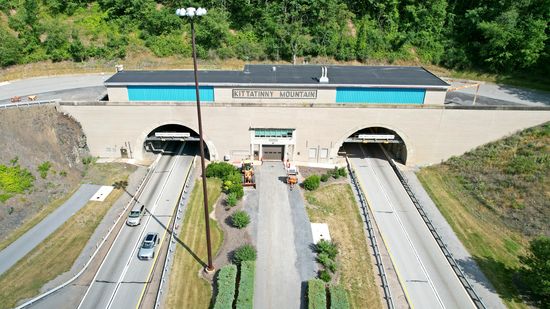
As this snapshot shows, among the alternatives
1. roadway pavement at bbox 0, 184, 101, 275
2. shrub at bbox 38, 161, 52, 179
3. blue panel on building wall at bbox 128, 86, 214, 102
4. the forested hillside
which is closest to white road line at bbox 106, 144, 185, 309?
roadway pavement at bbox 0, 184, 101, 275

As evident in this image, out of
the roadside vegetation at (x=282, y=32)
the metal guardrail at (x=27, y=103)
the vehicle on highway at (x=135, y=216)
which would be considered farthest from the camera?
the roadside vegetation at (x=282, y=32)

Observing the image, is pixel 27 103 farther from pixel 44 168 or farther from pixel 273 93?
pixel 273 93

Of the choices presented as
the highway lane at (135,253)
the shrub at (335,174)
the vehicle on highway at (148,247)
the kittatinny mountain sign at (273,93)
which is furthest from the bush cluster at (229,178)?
the shrub at (335,174)

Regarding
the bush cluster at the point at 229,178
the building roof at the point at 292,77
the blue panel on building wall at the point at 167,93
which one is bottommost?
the bush cluster at the point at 229,178

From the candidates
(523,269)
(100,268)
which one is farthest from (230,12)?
(523,269)

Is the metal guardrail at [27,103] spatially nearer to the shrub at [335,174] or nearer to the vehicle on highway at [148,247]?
the vehicle on highway at [148,247]

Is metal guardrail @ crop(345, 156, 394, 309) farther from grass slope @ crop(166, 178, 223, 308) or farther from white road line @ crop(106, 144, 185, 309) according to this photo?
white road line @ crop(106, 144, 185, 309)

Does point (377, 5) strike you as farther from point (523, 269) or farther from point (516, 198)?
point (523, 269)
